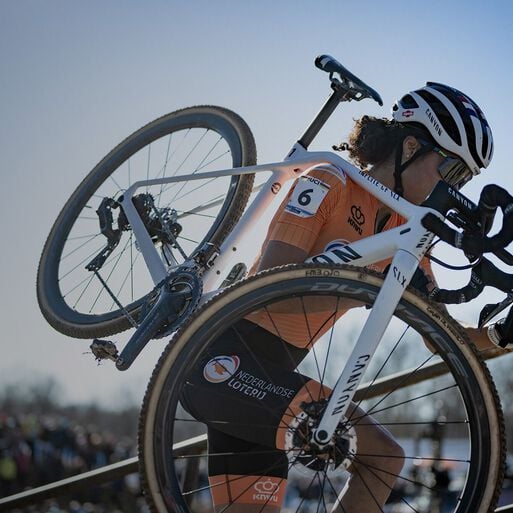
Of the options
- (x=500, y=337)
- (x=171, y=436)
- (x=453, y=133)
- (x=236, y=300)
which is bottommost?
(x=171, y=436)

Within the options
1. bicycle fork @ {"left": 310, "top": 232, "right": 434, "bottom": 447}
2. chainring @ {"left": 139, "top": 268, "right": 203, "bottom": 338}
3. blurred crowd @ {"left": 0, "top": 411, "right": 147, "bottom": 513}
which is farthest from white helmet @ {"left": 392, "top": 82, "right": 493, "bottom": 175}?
blurred crowd @ {"left": 0, "top": 411, "right": 147, "bottom": 513}

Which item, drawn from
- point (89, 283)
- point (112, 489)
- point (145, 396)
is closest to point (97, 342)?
point (145, 396)

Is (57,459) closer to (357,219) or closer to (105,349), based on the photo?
(105,349)

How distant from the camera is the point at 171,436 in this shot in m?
3.14

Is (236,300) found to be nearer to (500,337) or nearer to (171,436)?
(171,436)

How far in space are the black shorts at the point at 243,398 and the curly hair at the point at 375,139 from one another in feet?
3.07

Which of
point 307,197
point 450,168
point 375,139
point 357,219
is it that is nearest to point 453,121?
point 450,168

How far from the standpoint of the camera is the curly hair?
393 cm

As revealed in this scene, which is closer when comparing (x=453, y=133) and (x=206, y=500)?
(x=453, y=133)

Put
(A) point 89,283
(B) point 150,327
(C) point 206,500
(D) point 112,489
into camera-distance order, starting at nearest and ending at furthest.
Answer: (B) point 150,327, (A) point 89,283, (D) point 112,489, (C) point 206,500

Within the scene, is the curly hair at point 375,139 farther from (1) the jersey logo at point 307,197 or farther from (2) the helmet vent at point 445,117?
(1) the jersey logo at point 307,197

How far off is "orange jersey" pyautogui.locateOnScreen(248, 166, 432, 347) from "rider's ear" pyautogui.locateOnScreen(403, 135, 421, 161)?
1.04ft

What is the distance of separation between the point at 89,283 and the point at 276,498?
Answer: 6.85ft

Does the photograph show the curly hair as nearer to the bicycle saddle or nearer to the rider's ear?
the rider's ear
